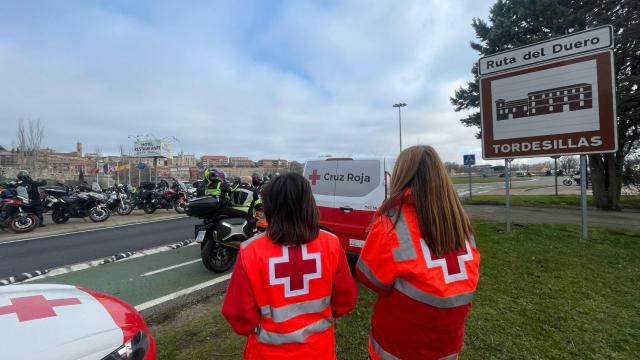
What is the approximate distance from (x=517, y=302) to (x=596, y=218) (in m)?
10.4

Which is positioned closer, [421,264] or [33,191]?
[421,264]

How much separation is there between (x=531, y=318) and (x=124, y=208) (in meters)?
14.8

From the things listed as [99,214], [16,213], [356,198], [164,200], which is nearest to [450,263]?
[356,198]

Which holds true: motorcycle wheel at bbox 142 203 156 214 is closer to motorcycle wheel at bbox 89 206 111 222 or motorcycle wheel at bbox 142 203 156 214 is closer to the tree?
motorcycle wheel at bbox 89 206 111 222

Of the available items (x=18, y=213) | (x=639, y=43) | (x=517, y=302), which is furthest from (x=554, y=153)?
(x=18, y=213)

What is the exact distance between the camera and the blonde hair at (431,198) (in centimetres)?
157

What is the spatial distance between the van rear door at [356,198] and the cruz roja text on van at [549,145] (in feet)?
15.7

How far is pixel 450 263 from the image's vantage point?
5.18 ft

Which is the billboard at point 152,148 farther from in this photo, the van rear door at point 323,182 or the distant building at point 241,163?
the distant building at point 241,163

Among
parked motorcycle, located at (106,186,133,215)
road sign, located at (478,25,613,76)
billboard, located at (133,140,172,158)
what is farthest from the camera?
billboard, located at (133,140,172,158)

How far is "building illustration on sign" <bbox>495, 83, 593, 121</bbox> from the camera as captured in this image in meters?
7.01

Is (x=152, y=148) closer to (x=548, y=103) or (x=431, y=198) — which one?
(x=548, y=103)

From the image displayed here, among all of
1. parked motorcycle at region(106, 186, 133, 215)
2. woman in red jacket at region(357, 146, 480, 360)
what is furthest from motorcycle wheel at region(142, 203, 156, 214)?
woman in red jacket at region(357, 146, 480, 360)

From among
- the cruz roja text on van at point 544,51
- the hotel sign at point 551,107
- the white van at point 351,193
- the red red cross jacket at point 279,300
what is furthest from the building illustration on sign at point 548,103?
the red red cross jacket at point 279,300
